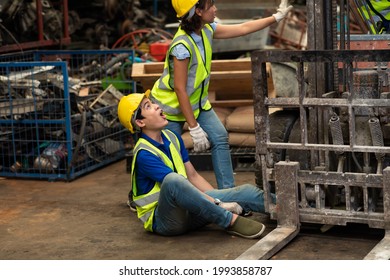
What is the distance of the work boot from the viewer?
557 cm

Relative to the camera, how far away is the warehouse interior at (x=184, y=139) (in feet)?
17.6

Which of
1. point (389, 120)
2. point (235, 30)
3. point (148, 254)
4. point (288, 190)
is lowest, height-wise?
point (148, 254)

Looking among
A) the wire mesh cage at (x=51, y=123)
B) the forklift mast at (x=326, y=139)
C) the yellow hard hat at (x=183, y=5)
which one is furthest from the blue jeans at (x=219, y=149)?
the wire mesh cage at (x=51, y=123)

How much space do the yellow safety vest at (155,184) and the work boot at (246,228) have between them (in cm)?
50

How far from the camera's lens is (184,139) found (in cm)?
808

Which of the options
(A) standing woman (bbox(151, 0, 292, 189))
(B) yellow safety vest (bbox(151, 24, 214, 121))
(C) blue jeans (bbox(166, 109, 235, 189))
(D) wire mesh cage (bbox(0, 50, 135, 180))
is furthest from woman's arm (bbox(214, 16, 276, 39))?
(D) wire mesh cage (bbox(0, 50, 135, 180))

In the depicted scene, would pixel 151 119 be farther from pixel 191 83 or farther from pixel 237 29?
pixel 237 29

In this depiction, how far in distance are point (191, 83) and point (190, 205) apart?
1218 millimetres

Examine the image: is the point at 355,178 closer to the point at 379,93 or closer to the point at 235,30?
the point at 379,93

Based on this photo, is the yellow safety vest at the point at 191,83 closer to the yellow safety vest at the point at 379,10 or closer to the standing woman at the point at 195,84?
the standing woman at the point at 195,84

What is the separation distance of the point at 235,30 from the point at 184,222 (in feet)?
5.84

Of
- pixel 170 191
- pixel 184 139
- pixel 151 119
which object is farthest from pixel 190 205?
pixel 184 139

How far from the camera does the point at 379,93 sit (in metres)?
5.57
